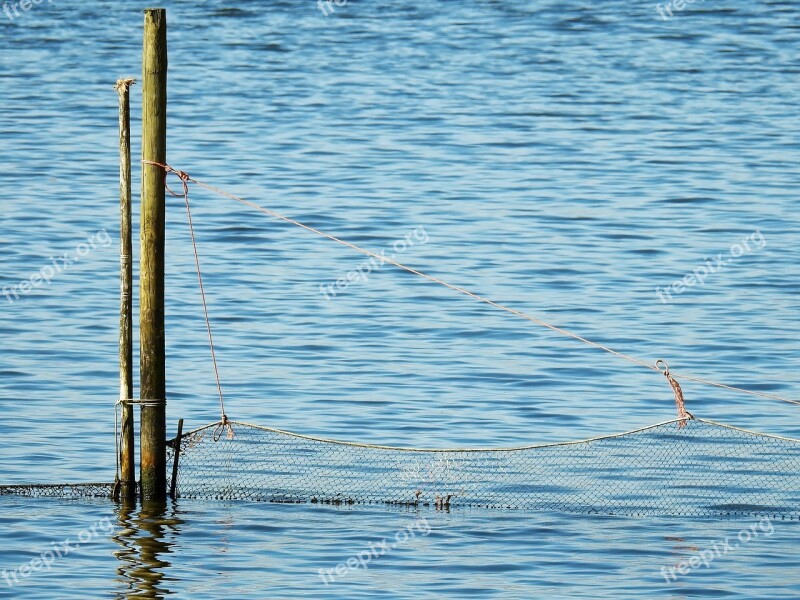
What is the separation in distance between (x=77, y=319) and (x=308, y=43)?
3050cm

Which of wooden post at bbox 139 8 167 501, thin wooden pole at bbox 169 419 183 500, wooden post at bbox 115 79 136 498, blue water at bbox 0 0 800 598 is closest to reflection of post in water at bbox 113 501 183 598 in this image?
blue water at bbox 0 0 800 598

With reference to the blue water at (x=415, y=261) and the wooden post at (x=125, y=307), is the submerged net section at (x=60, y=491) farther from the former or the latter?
the wooden post at (x=125, y=307)

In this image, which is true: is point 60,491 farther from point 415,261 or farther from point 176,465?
point 415,261

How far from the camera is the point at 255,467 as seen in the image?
16.0m

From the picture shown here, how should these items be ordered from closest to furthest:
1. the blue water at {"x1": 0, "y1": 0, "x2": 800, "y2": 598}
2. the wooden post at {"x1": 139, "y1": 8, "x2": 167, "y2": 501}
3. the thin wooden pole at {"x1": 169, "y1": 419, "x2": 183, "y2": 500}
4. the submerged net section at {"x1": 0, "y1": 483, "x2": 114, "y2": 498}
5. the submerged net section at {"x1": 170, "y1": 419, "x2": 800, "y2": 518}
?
the blue water at {"x1": 0, "y1": 0, "x2": 800, "y2": 598}
the wooden post at {"x1": 139, "y1": 8, "x2": 167, "y2": 501}
the thin wooden pole at {"x1": 169, "y1": 419, "x2": 183, "y2": 500}
the submerged net section at {"x1": 0, "y1": 483, "x2": 114, "y2": 498}
the submerged net section at {"x1": 170, "y1": 419, "x2": 800, "y2": 518}

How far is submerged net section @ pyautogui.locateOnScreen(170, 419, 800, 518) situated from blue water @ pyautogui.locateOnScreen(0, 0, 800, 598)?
48 centimetres

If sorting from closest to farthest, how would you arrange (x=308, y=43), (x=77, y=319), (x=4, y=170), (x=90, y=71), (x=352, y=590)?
(x=352, y=590) → (x=77, y=319) → (x=4, y=170) → (x=90, y=71) → (x=308, y=43)

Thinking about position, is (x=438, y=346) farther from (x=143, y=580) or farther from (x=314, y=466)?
(x=143, y=580)

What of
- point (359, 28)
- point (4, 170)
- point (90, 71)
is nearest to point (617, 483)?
point (4, 170)

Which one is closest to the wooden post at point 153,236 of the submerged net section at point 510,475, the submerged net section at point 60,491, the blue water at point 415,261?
the submerged net section at point 510,475

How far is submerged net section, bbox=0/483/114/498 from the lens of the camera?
14.9 metres

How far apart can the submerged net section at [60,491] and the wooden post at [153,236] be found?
2.85ft

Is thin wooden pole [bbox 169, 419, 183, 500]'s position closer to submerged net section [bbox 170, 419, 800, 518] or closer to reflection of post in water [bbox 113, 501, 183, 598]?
submerged net section [bbox 170, 419, 800, 518]

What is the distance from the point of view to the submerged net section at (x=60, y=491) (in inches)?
588
